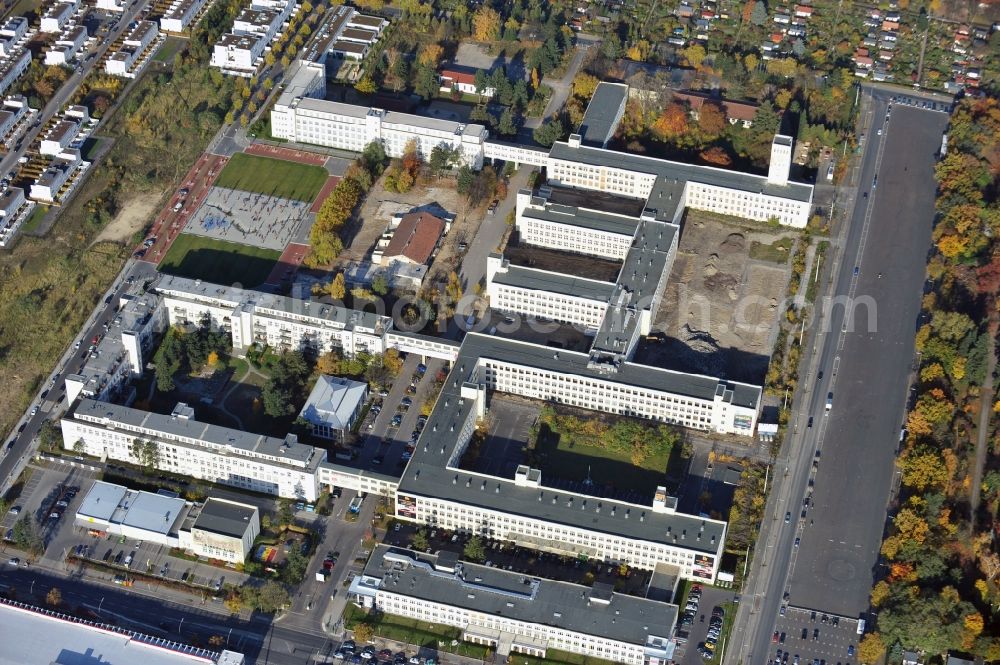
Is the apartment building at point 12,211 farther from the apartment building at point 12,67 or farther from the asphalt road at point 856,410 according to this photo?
the asphalt road at point 856,410

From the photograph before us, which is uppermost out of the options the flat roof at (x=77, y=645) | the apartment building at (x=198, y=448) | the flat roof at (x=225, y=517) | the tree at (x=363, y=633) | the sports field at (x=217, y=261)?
the sports field at (x=217, y=261)

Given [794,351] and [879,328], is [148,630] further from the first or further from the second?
[879,328]

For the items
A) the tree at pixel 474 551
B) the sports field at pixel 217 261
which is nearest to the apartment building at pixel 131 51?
the sports field at pixel 217 261

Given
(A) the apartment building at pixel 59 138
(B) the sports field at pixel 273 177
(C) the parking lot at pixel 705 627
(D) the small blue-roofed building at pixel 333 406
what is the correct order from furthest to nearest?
(A) the apartment building at pixel 59 138, (B) the sports field at pixel 273 177, (D) the small blue-roofed building at pixel 333 406, (C) the parking lot at pixel 705 627

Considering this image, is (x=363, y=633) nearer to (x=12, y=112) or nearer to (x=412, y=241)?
(x=412, y=241)

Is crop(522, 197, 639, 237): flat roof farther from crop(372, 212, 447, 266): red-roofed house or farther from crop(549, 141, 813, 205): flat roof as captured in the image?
crop(372, 212, 447, 266): red-roofed house

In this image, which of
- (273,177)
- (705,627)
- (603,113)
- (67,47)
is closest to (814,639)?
(705,627)

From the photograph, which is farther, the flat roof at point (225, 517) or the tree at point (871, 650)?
the flat roof at point (225, 517)
